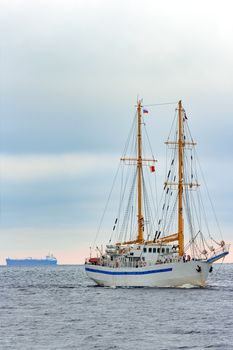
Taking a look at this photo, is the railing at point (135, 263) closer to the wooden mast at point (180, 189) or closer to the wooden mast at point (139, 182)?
the wooden mast at point (180, 189)

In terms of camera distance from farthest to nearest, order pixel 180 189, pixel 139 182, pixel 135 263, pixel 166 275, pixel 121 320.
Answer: pixel 139 182 → pixel 180 189 → pixel 135 263 → pixel 166 275 → pixel 121 320

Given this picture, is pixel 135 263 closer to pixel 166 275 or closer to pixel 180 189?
pixel 166 275

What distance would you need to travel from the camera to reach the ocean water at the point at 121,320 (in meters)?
66.5

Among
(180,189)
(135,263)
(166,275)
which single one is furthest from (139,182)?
(166,275)

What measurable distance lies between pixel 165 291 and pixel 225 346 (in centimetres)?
4846

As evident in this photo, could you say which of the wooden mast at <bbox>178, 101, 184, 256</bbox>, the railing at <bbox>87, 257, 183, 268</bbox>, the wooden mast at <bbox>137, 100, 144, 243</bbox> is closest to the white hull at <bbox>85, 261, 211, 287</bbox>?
the railing at <bbox>87, 257, 183, 268</bbox>

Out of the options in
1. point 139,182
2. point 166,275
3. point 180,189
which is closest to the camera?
point 166,275

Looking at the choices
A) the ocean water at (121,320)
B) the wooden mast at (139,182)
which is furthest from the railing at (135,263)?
the wooden mast at (139,182)

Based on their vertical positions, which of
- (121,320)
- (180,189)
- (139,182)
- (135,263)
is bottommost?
(121,320)

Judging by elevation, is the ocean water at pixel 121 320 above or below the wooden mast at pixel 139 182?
below

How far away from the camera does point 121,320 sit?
8188 centimetres

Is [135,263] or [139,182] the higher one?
[139,182]

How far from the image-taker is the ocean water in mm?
66500

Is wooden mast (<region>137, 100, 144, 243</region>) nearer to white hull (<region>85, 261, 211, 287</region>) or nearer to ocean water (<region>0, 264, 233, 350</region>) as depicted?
white hull (<region>85, 261, 211, 287</region>)
